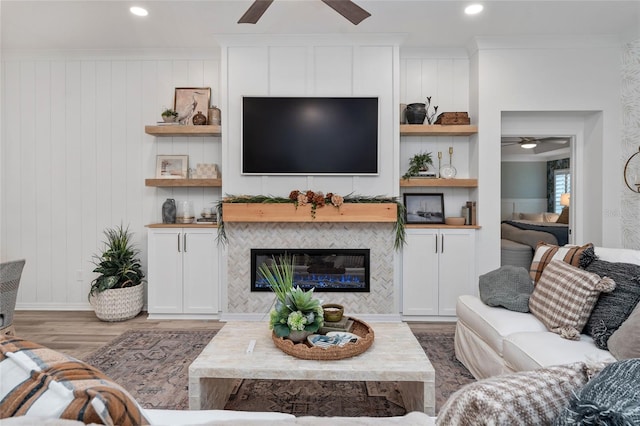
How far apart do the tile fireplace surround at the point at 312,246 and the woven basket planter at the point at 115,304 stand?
3.34 feet

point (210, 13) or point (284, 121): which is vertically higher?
point (210, 13)

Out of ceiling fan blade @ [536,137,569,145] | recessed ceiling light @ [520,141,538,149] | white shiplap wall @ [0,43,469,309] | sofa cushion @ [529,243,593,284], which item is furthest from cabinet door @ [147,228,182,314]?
ceiling fan blade @ [536,137,569,145]

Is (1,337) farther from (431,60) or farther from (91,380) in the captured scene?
(431,60)

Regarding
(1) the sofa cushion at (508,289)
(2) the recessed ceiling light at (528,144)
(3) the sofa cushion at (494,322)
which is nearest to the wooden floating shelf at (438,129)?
(2) the recessed ceiling light at (528,144)

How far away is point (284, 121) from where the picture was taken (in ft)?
12.7

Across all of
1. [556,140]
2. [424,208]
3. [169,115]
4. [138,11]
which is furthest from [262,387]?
[556,140]

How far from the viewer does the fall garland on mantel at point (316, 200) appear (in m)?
3.70

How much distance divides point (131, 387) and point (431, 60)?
4093 mm

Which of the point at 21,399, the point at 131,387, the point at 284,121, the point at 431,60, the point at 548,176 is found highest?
the point at 431,60

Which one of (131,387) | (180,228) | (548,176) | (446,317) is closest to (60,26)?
(180,228)

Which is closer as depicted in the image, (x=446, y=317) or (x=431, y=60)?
(x=446, y=317)

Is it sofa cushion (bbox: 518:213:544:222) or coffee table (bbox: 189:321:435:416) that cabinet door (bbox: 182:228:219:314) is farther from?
sofa cushion (bbox: 518:213:544:222)

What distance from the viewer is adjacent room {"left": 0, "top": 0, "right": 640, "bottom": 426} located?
3447 millimetres

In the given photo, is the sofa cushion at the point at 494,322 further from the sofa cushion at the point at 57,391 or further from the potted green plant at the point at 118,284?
the potted green plant at the point at 118,284
